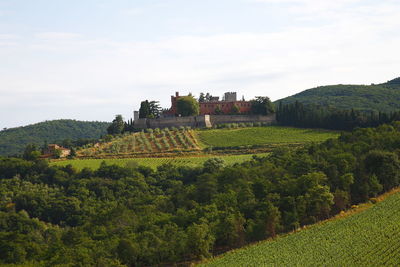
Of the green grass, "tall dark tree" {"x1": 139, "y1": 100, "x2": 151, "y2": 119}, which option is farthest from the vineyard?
"tall dark tree" {"x1": 139, "y1": 100, "x2": 151, "y2": 119}

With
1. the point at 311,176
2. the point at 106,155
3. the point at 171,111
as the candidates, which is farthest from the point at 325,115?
the point at 311,176

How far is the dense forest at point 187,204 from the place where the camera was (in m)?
45.3

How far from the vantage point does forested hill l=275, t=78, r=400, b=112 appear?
139m

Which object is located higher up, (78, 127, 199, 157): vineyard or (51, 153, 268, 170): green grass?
(78, 127, 199, 157): vineyard

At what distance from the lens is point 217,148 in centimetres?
9369

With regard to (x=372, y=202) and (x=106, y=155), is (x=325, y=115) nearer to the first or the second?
(x=106, y=155)

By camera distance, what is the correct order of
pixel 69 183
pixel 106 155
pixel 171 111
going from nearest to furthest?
pixel 69 183
pixel 106 155
pixel 171 111

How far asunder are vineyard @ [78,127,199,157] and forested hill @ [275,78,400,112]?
4688 centimetres

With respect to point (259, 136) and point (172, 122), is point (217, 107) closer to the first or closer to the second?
point (172, 122)

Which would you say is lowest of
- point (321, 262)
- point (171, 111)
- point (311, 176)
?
point (321, 262)

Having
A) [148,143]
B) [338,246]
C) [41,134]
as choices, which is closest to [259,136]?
[148,143]

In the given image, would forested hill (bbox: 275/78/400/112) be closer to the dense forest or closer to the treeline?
the treeline

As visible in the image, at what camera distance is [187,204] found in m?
58.1

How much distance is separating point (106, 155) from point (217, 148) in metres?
16.2
